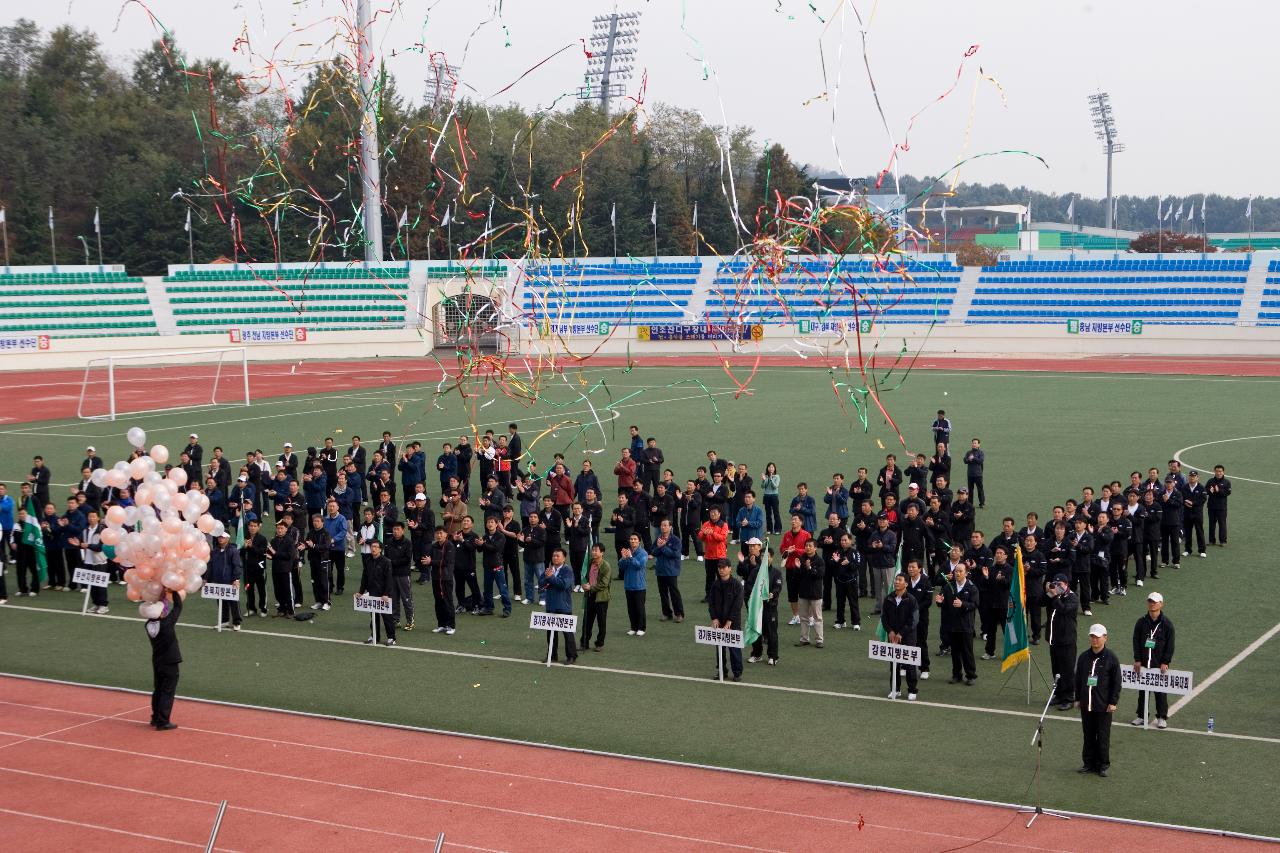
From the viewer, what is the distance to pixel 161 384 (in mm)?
48906

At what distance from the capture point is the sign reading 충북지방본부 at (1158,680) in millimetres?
11844

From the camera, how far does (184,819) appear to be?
10484mm

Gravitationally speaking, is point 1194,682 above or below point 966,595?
below

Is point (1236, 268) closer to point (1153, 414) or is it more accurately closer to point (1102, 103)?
point (1153, 414)

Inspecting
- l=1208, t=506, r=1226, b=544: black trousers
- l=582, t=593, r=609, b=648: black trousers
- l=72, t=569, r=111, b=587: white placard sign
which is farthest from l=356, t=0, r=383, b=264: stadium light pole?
l=1208, t=506, r=1226, b=544: black trousers

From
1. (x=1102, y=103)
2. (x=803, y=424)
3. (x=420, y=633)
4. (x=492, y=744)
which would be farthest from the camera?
(x=1102, y=103)

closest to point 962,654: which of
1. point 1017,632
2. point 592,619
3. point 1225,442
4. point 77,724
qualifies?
point 1017,632

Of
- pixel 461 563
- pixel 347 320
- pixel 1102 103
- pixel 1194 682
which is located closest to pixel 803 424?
pixel 461 563

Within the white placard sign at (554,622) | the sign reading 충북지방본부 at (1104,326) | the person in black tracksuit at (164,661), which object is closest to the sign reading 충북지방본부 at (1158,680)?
the white placard sign at (554,622)

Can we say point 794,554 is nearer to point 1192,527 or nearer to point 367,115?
point 1192,527

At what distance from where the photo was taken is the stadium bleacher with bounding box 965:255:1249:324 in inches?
2245

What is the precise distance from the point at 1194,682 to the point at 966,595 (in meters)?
2.49

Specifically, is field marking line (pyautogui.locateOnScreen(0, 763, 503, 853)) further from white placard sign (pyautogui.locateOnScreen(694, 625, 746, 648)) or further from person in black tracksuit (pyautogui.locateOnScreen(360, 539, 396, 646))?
person in black tracksuit (pyautogui.locateOnScreen(360, 539, 396, 646))

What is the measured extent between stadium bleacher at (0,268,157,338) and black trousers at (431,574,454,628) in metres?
44.4
